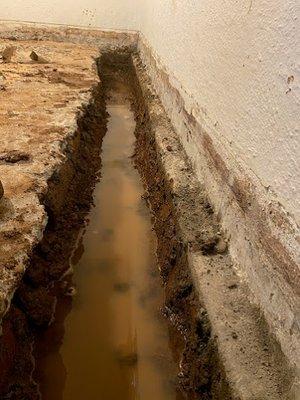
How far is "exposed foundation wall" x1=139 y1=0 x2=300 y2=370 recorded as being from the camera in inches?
48.0

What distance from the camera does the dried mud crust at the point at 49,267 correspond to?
4.81ft

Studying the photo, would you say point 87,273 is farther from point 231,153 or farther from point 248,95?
point 248,95

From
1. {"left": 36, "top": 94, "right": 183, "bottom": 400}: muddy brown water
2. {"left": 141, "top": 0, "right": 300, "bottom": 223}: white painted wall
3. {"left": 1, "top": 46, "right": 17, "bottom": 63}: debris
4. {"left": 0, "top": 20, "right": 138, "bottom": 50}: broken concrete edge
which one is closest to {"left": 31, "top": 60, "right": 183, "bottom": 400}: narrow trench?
{"left": 36, "top": 94, "right": 183, "bottom": 400}: muddy brown water

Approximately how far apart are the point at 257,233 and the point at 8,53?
549cm

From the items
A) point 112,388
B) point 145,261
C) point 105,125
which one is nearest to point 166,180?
point 145,261

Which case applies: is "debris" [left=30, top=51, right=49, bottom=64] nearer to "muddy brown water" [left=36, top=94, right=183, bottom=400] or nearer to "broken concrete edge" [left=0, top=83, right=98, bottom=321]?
"broken concrete edge" [left=0, top=83, right=98, bottom=321]

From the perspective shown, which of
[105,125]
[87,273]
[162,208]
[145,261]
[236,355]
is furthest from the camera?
[105,125]

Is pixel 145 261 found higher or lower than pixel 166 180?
lower

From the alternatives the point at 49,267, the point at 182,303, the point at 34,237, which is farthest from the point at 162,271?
the point at 34,237

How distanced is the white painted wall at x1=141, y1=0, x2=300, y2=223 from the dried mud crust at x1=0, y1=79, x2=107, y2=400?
41.4 inches

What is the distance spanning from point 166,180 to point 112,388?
1.41m

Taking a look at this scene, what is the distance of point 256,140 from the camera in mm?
1500

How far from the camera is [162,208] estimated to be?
2.54 m

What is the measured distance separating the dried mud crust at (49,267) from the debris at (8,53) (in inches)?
98.0
